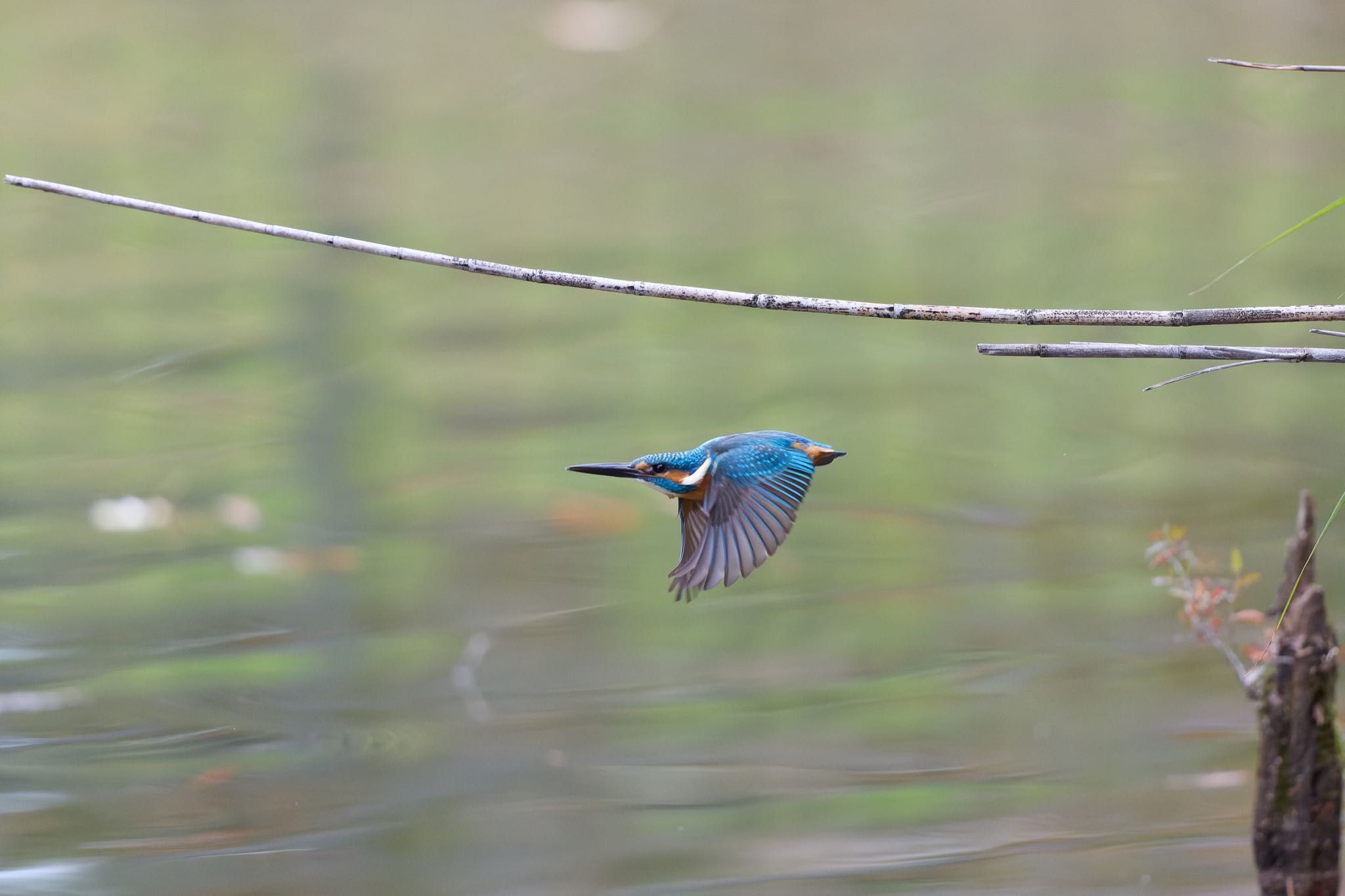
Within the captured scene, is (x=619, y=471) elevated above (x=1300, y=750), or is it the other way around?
(x=619, y=471)

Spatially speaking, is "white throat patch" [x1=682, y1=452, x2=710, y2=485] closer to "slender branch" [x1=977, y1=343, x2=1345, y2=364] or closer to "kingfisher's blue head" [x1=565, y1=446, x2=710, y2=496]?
"kingfisher's blue head" [x1=565, y1=446, x2=710, y2=496]

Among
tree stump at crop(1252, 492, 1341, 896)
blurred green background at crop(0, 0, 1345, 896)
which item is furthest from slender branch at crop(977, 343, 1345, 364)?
blurred green background at crop(0, 0, 1345, 896)

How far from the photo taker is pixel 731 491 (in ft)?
2.95

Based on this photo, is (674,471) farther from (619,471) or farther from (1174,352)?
(1174,352)

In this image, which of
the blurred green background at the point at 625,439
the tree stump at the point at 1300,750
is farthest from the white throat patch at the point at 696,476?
the blurred green background at the point at 625,439

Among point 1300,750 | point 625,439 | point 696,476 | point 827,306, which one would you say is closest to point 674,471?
point 696,476

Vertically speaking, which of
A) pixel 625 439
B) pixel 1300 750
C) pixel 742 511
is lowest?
pixel 1300 750

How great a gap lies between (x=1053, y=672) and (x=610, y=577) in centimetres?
79

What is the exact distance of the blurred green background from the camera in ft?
6.72

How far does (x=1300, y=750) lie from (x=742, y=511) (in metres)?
0.79

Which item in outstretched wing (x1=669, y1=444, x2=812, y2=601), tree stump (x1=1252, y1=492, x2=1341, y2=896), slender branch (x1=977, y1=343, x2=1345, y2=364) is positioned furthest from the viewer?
tree stump (x1=1252, y1=492, x2=1341, y2=896)

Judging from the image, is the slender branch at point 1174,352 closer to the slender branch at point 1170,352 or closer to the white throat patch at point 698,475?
the slender branch at point 1170,352

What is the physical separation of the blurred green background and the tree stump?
37cm

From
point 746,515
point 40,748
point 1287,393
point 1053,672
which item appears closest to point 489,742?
point 40,748
